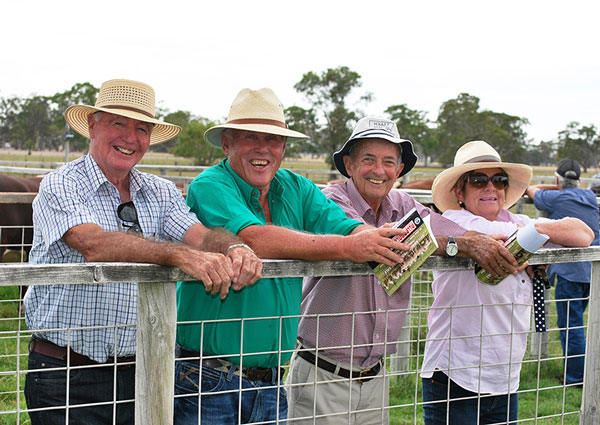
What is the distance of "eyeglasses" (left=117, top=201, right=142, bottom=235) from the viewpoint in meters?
2.78

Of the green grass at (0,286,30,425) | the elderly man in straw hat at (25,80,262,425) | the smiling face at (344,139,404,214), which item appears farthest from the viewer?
the green grass at (0,286,30,425)

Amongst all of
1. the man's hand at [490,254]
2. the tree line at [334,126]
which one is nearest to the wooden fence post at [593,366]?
the man's hand at [490,254]

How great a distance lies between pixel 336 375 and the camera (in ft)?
10.5

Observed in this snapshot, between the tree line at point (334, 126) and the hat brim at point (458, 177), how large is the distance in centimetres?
4493

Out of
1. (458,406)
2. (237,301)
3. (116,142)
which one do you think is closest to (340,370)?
(458,406)

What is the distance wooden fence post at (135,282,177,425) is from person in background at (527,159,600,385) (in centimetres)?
510

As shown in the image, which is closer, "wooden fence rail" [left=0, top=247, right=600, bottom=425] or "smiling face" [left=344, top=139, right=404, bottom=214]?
"wooden fence rail" [left=0, top=247, right=600, bottom=425]

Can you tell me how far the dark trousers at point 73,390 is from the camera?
260 centimetres

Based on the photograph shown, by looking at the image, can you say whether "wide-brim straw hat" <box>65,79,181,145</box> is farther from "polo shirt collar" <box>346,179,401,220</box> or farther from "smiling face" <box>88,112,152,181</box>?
"polo shirt collar" <box>346,179,401,220</box>

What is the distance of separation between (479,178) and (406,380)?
9.08 ft

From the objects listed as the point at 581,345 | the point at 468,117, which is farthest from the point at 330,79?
the point at 581,345

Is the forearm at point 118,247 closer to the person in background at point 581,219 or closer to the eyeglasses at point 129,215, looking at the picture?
the eyeglasses at point 129,215

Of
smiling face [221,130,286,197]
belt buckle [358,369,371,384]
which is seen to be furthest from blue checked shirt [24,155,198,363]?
belt buckle [358,369,371,384]

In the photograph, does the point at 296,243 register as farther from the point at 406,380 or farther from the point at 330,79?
the point at 330,79
